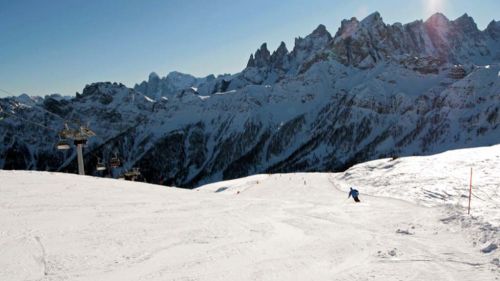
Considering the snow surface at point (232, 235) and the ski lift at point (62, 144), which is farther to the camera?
the ski lift at point (62, 144)

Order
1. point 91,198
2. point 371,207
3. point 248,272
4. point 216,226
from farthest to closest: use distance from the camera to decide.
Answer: point 371,207 < point 91,198 < point 216,226 < point 248,272

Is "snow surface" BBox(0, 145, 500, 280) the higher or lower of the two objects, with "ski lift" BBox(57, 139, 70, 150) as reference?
lower

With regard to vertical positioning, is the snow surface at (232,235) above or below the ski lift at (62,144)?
below

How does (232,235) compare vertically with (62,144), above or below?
below

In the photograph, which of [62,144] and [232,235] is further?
[62,144]

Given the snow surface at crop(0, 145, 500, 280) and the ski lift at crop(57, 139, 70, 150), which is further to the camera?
the ski lift at crop(57, 139, 70, 150)

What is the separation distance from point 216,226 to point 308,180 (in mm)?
A: 30540

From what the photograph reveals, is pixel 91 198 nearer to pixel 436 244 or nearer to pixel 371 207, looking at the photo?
pixel 371 207

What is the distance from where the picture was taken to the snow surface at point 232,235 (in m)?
12.8

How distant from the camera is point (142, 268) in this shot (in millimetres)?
13039

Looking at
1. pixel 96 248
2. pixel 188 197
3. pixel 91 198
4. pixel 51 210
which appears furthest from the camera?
pixel 188 197

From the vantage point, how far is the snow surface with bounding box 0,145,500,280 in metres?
12.8

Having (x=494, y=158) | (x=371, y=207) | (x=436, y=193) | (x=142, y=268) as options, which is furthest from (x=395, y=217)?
(x=494, y=158)

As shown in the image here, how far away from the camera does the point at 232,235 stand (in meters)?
17.1
